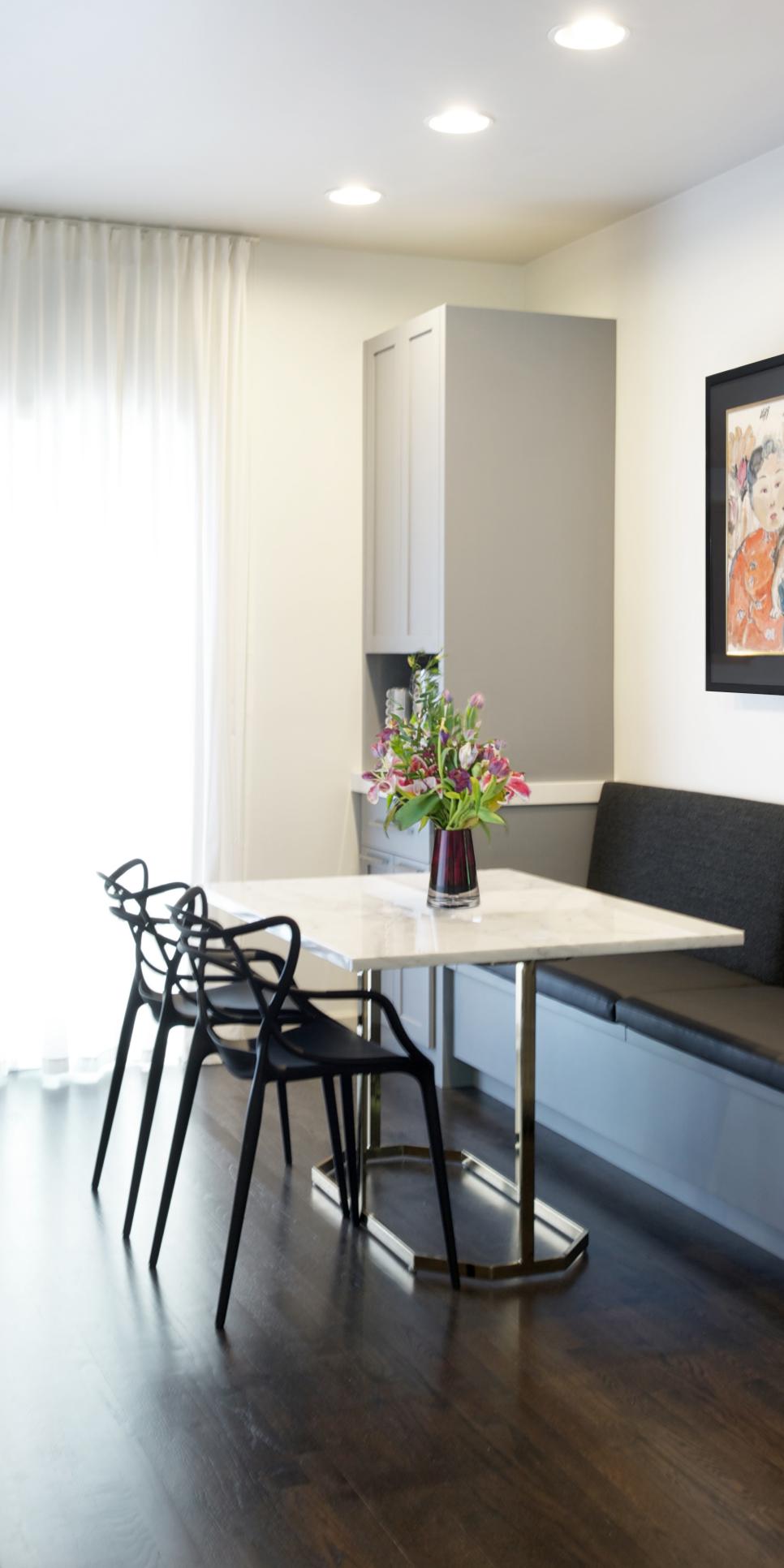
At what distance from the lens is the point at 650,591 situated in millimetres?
4773

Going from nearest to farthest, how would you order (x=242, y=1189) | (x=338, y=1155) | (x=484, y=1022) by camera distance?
1. (x=242, y=1189)
2. (x=338, y=1155)
3. (x=484, y=1022)

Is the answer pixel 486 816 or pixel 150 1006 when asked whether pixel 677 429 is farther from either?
pixel 150 1006

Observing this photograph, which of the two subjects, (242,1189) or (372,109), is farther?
(372,109)

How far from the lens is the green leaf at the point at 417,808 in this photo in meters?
3.45

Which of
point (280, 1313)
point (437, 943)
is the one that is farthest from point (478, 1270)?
point (437, 943)

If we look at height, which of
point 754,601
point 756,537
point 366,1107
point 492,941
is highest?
point 756,537

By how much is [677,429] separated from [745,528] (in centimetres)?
57

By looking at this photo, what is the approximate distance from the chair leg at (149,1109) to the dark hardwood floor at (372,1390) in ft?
0.22

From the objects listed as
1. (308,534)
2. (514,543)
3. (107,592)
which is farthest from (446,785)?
(308,534)

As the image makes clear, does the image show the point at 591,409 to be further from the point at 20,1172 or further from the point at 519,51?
the point at 20,1172

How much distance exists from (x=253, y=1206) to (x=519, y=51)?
2.74 metres

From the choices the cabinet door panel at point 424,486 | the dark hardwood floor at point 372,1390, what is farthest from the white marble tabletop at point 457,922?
the cabinet door panel at point 424,486

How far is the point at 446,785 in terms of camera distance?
346cm

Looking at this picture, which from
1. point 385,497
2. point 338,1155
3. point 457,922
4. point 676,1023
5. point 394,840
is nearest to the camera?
point 457,922
